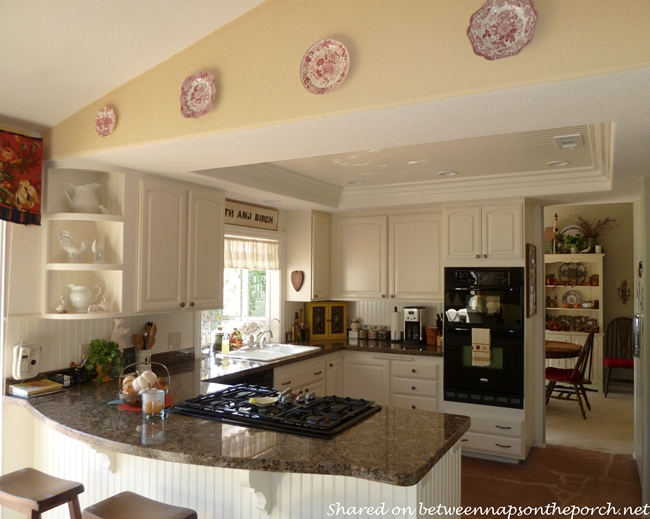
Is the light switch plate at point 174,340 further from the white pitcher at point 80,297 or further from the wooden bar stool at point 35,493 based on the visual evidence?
the wooden bar stool at point 35,493

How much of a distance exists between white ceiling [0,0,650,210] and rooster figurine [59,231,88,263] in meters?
0.45

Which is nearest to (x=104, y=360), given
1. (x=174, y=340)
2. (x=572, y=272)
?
(x=174, y=340)

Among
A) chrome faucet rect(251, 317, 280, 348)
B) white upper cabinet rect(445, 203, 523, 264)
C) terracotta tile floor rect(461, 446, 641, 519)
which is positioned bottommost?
terracotta tile floor rect(461, 446, 641, 519)

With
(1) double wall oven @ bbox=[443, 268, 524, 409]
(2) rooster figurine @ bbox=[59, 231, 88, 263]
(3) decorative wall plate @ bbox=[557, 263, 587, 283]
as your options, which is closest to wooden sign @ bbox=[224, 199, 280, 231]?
(2) rooster figurine @ bbox=[59, 231, 88, 263]

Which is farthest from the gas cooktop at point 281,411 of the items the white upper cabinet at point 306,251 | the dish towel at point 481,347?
the white upper cabinet at point 306,251

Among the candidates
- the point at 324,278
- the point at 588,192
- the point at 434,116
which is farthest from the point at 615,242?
the point at 434,116

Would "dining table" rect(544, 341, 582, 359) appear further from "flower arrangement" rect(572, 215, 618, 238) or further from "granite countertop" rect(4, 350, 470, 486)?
"granite countertop" rect(4, 350, 470, 486)

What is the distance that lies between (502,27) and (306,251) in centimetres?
356

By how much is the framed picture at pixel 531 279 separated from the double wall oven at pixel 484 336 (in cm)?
22

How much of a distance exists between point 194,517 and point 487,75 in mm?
1949

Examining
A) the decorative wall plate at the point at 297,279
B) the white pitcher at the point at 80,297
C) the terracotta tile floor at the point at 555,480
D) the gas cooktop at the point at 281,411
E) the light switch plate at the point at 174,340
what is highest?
the decorative wall plate at the point at 297,279

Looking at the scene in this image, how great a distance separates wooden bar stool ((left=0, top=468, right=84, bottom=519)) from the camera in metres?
2.09

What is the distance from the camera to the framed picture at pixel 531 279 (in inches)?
175

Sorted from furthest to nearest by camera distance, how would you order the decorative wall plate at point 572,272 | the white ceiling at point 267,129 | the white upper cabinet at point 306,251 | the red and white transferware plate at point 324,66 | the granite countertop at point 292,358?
the decorative wall plate at point 572,272 < the white upper cabinet at point 306,251 < the granite countertop at point 292,358 < the red and white transferware plate at point 324,66 < the white ceiling at point 267,129
